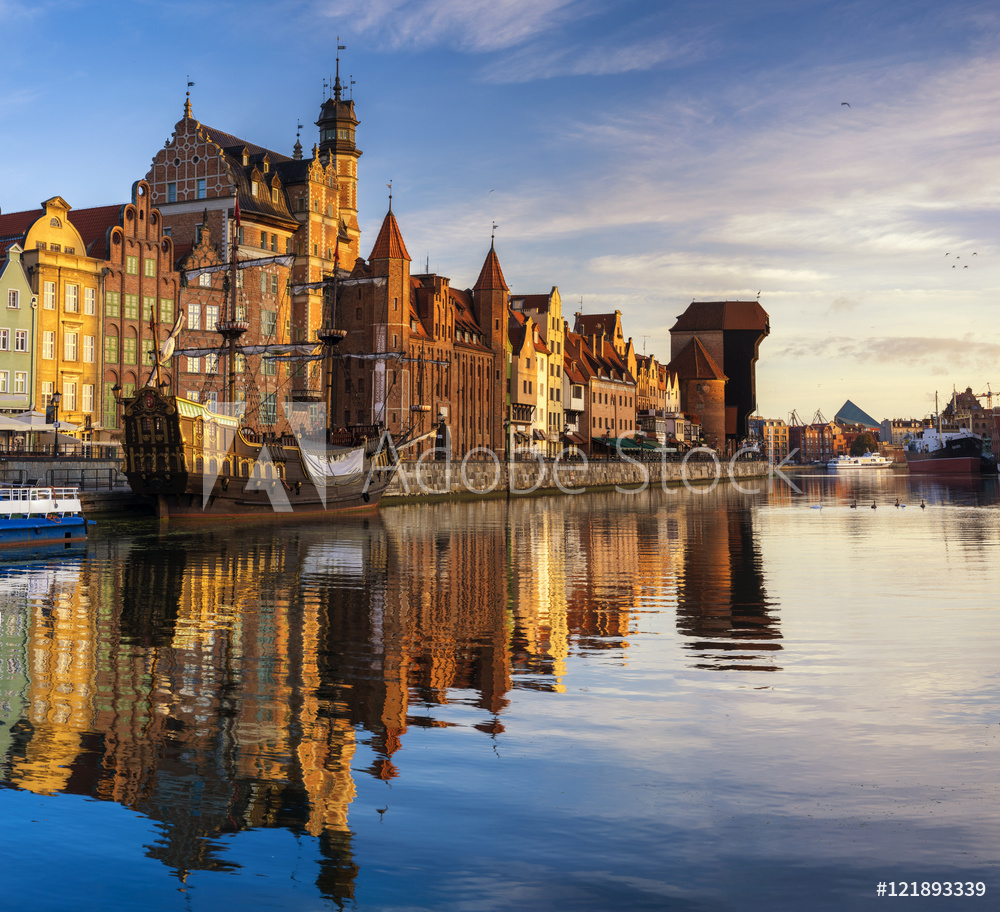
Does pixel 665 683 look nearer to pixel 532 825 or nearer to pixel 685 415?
pixel 532 825

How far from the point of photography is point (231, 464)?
5550 centimetres

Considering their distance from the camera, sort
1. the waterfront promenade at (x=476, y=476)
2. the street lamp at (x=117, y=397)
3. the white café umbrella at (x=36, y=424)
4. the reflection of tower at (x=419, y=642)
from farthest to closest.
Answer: the street lamp at (x=117, y=397) < the white café umbrella at (x=36, y=424) < the waterfront promenade at (x=476, y=476) < the reflection of tower at (x=419, y=642)

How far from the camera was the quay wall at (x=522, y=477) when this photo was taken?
79188 mm

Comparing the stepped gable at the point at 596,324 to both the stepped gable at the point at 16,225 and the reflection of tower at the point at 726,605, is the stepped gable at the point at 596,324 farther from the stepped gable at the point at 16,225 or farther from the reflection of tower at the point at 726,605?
the reflection of tower at the point at 726,605

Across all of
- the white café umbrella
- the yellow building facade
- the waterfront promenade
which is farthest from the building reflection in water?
the yellow building facade

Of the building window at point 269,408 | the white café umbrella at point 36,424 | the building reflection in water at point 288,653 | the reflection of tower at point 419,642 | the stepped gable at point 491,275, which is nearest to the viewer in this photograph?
the building reflection in water at point 288,653

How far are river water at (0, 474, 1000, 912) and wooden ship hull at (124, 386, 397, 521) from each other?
23428 millimetres

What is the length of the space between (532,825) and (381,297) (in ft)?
282

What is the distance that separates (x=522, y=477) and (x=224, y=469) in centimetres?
4586

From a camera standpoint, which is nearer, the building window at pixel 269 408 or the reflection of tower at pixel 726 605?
the reflection of tower at pixel 726 605

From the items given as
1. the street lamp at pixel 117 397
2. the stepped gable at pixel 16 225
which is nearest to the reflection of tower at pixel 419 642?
the street lamp at pixel 117 397

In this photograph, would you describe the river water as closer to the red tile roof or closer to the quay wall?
the quay wall

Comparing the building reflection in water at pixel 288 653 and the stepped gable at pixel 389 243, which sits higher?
the stepped gable at pixel 389 243

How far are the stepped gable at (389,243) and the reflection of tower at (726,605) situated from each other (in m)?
52.2
